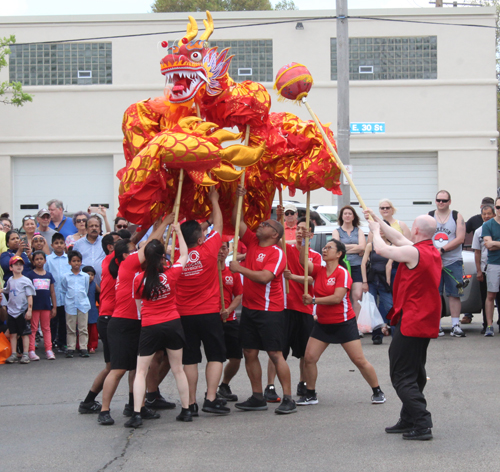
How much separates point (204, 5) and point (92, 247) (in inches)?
1238

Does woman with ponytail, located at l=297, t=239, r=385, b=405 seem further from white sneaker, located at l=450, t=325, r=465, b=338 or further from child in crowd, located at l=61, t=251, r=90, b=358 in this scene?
child in crowd, located at l=61, t=251, r=90, b=358

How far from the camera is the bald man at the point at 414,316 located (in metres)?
5.49

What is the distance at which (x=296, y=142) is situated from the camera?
7.06 m

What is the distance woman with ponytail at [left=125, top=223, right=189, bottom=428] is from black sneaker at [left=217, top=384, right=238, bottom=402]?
99 centimetres

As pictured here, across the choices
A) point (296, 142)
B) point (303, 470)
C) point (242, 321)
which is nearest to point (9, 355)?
point (242, 321)

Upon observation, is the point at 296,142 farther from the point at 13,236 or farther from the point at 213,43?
A: the point at 213,43

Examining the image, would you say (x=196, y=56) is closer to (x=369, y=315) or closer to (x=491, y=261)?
(x=369, y=315)

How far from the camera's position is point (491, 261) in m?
10.3

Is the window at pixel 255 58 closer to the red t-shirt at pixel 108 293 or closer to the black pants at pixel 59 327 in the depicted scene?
the black pants at pixel 59 327

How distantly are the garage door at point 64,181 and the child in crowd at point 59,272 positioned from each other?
11350mm

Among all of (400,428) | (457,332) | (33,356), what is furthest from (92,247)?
(400,428)

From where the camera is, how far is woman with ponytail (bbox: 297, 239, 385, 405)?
666cm

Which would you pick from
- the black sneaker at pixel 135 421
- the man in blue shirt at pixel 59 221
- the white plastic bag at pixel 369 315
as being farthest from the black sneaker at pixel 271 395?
the man in blue shirt at pixel 59 221

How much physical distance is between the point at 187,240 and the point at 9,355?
4279mm
